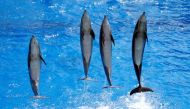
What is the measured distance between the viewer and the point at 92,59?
9266 millimetres

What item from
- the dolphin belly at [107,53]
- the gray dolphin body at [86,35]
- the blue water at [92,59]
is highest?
the gray dolphin body at [86,35]

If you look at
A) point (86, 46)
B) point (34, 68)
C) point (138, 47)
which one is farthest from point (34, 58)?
point (138, 47)

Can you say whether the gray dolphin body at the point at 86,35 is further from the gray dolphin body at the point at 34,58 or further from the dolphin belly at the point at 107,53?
the gray dolphin body at the point at 34,58

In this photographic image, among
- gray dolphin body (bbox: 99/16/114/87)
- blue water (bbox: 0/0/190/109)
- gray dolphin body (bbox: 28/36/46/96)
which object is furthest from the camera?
blue water (bbox: 0/0/190/109)

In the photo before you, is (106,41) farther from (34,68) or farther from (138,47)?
(34,68)

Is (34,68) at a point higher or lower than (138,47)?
lower

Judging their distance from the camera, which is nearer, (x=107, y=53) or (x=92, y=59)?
(x=107, y=53)

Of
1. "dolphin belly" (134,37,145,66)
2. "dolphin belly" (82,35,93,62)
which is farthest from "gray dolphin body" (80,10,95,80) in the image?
"dolphin belly" (134,37,145,66)

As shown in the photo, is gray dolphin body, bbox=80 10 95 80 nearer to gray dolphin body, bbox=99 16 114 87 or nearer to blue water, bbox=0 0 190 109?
gray dolphin body, bbox=99 16 114 87

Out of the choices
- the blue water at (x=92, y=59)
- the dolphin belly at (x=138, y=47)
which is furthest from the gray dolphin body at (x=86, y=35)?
the blue water at (x=92, y=59)

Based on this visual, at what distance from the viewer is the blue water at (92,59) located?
7590 mm

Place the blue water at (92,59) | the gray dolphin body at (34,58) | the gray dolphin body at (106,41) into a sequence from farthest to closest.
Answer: the blue water at (92,59) → the gray dolphin body at (34,58) → the gray dolphin body at (106,41)

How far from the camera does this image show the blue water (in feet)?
24.9

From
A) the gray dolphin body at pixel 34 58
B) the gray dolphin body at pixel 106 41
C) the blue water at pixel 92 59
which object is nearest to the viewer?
the gray dolphin body at pixel 106 41
